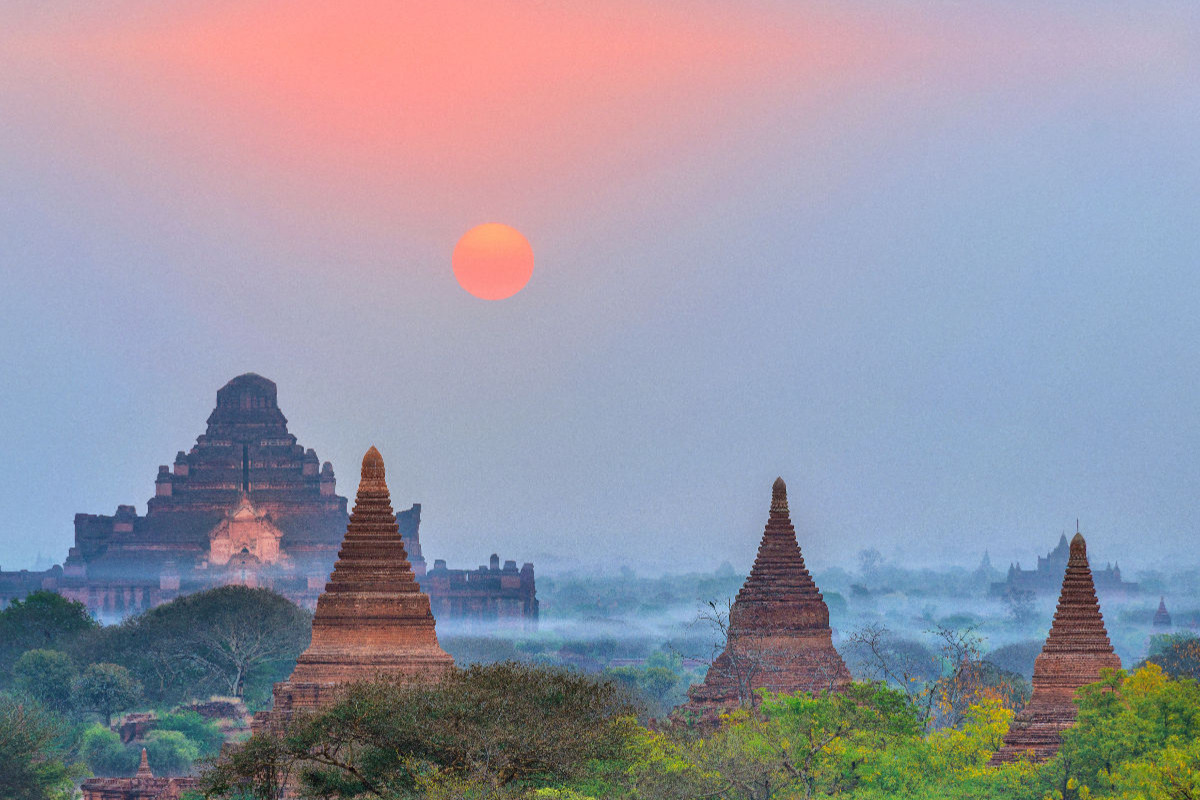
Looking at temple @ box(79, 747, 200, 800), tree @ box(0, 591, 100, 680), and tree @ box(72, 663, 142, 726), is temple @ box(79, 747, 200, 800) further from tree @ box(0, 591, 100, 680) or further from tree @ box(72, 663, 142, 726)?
tree @ box(0, 591, 100, 680)

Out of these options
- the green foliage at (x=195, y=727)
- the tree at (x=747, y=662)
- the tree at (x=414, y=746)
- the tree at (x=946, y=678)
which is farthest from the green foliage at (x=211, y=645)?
the tree at (x=414, y=746)

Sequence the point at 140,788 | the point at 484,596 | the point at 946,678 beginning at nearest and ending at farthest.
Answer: the point at 140,788
the point at 946,678
the point at 484,596

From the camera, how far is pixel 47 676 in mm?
98125

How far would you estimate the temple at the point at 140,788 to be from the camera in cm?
6062

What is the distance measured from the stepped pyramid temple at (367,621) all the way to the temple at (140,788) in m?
9.81

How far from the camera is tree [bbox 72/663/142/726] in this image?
316ft

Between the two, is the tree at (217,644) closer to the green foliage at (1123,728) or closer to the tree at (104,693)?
the tree at (104,693)

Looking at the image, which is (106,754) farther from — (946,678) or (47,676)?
(946,678)

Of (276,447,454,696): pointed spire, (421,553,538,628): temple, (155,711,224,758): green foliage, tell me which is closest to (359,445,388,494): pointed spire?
(276,447,454,696): pointed spire

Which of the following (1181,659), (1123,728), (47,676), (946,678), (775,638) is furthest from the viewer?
(47,676)

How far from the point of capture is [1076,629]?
54281 mm

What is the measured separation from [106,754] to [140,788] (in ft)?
79.3

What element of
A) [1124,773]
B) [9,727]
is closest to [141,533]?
[9,727]

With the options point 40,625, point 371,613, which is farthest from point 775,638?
point 40,625
